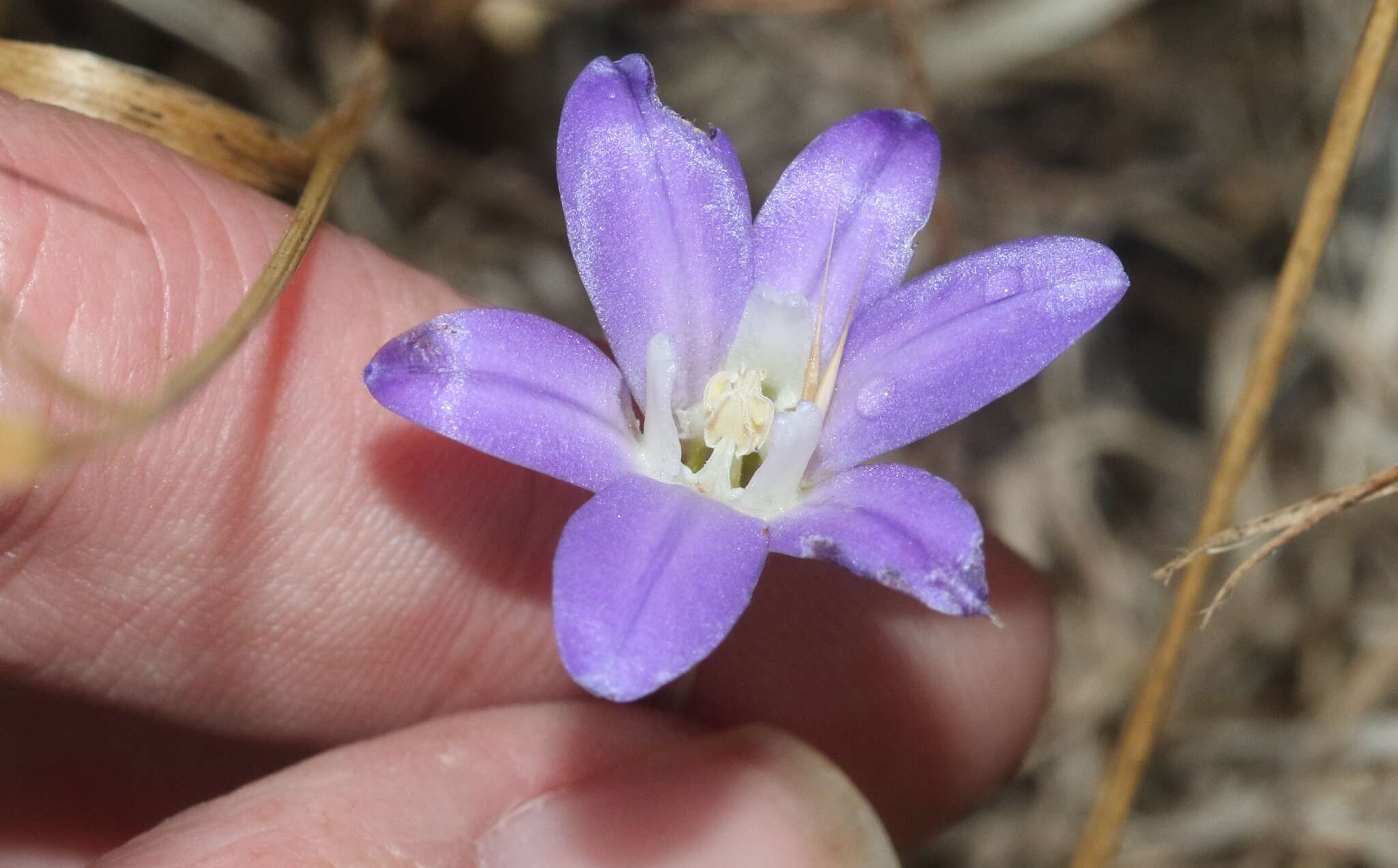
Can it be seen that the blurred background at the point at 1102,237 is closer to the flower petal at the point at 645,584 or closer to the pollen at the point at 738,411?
the pollen at the point at 738,411

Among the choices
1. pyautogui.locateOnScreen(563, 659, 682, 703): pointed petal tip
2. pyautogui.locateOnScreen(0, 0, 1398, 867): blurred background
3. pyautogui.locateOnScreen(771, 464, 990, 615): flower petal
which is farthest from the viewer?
pyautogui.locateOnScreen(0, 0, 1398, 867): blurred background

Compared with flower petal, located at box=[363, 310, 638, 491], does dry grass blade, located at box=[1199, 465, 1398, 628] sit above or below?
below

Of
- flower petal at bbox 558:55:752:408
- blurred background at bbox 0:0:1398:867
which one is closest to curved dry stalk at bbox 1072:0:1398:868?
flower petal at bbox 558:55:752:408

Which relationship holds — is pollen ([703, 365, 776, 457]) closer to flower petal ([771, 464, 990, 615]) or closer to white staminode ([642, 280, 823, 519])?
white staminode ([642, 280, 823, 519])

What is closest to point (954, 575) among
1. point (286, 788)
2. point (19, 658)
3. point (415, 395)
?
point (415, 395)

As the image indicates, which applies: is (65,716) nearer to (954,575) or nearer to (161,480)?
(161,480)

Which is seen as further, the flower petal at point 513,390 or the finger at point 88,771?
the finger at point 88,771

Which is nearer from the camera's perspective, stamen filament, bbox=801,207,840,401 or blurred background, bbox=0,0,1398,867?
stamen filament, bbox=801,207,840,401

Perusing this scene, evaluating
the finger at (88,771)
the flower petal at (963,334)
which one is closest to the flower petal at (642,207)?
the flower petal at (963,334)
